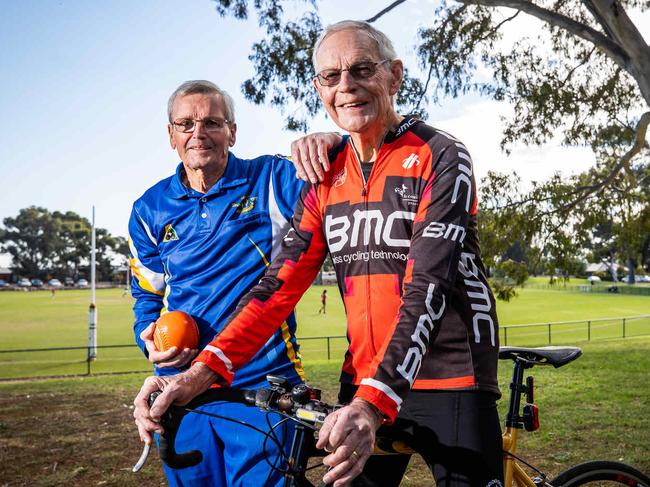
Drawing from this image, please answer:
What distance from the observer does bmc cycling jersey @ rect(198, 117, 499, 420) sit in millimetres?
2025

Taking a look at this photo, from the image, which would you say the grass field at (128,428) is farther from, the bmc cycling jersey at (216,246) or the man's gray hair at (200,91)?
the man's gray hair at (200,91)

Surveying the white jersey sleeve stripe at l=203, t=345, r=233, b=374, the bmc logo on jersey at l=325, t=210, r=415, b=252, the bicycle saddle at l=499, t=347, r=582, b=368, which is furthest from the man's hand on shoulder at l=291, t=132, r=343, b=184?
the bicycle saddle at l=499, t=347, r=582, b=368

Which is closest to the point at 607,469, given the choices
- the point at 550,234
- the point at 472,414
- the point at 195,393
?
the point at 472,414

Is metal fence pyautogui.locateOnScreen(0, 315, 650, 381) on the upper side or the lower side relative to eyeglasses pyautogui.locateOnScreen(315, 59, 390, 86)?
lower

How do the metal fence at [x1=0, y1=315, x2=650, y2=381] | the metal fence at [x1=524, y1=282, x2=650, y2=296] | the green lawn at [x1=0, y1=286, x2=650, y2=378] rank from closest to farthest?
1. the metal fence at [x1=0, y1=315, x2=650, y2=381]
2. the green lawn at [x1=0, y1=286, x2=650, y2=378]
3. the metal fence at [x1=524, y1=282, x2=650, y2=296]

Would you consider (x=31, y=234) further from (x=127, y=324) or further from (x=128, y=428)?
(x=128, y=428)

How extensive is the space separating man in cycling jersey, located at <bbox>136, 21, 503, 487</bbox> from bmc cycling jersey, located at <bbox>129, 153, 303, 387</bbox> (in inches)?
22.0

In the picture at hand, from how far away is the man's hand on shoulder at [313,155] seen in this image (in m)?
2.51

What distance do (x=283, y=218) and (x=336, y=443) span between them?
5.51ft

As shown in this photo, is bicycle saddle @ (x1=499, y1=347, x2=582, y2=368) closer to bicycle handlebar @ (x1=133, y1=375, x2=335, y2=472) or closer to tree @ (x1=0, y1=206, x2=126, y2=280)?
bicycle handlebar @ (x1=133, y1=375, x2=335, y2=472)

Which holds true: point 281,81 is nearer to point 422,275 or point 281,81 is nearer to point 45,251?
point 422,275

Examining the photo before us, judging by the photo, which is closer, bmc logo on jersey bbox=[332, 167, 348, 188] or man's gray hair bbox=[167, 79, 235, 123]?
bmc logo on jersey bbox=[332, 167, 348, 188]

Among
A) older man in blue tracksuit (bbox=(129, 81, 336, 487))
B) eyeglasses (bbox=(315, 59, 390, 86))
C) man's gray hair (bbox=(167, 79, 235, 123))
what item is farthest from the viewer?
man's gray hair (bbox=(167, 79, 235, 123))

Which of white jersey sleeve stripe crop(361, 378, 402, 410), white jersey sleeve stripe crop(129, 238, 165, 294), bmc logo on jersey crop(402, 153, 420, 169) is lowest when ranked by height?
white jersey sleeve stripe crop(361, 378, 402, 410)
